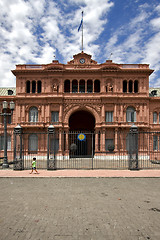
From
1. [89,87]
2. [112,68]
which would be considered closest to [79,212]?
[112,68]

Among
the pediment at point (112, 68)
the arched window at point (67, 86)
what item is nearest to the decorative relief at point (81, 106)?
the arched window at point (67, 86)

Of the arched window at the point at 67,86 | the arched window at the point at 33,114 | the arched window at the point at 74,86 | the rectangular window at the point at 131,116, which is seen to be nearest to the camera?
the rectangular window at the point at 131,116

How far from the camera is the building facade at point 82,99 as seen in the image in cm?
2541

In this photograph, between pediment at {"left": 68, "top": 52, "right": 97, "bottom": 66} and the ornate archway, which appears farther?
the ornate archway

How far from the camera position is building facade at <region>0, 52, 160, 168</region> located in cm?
2541

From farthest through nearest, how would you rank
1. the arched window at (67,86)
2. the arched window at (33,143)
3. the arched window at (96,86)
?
1. the arched window at (67,86)
2. the arched window at (96,86)
3. the arched window at (33,143)

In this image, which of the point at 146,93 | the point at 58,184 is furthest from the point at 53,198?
the point at 146,93

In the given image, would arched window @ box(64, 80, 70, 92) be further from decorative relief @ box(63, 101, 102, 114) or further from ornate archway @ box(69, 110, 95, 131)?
ornate archway @ box(69, 110, 95, 131)

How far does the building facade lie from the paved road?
16436 mm

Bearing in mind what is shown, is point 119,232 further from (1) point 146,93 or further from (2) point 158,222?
(1) point 146,93

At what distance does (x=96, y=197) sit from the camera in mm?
7336

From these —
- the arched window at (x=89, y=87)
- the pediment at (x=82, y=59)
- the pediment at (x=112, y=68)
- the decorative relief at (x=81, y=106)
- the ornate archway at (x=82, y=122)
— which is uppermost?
the pediment at (x=82, y=59)

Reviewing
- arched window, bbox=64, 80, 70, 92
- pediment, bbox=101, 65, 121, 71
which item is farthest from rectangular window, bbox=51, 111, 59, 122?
pediment, bbox=101, 65, 121, 71

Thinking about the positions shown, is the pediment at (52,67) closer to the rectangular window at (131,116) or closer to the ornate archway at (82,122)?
the ornate archway at (82,122)
